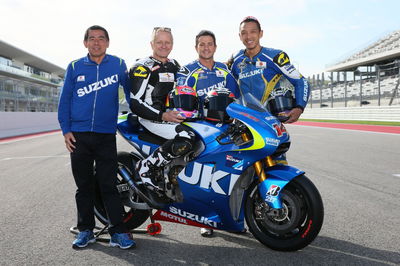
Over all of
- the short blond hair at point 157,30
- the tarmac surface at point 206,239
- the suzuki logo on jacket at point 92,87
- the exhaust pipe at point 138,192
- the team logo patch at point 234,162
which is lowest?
the tarmac surface at point 206,239

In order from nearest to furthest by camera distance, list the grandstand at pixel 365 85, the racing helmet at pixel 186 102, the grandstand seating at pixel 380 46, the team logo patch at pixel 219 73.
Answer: the racing helmet at pixel 186 102, the team logo patch at pixel 219 73, the grandstand at pixel 365 85, the grandstand seating at pixel 380 46

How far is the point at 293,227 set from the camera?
115 inches

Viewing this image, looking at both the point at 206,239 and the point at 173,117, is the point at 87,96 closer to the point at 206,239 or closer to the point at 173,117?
the point at 173,117

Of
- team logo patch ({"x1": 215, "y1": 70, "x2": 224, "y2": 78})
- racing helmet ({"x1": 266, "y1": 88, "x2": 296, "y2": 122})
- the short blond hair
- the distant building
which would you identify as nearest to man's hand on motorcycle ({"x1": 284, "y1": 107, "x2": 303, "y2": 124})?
racing helmet ({"x1": 266, "y1": 88, "x2": 296, "y2": 122})

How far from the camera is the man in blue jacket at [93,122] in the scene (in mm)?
3416

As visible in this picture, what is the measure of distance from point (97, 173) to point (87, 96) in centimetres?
75

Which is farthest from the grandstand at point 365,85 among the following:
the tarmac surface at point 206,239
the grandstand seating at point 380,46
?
the tarmac surface at point 206,239

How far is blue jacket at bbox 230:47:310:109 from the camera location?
3684 mm

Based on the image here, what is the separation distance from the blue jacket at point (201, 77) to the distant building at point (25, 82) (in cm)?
1863

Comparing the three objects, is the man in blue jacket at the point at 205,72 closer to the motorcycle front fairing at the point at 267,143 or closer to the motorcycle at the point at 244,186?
the motorcycle at the point at 244,186

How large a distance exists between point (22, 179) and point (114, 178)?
4.03m

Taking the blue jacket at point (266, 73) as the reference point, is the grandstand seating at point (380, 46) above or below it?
above

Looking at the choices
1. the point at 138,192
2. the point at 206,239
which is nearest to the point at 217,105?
the point at 138,192

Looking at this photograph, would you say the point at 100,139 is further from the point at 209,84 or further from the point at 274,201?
the point at 274,201
